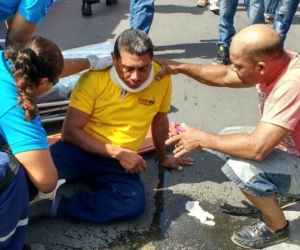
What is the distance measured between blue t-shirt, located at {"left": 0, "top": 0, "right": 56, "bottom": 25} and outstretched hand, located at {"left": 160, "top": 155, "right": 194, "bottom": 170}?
126 cm

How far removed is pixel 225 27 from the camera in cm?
516

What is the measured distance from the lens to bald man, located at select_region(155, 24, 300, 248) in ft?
8.38

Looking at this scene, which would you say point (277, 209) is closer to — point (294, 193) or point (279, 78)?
point (294, 193)

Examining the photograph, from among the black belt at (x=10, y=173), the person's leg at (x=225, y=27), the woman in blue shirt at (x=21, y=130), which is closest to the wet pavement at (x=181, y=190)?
Answer: the person's leg at (x=225, y=27)

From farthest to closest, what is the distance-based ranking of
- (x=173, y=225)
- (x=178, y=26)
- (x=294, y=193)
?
(x=178, y=26)
(x=173, y=225)
(x=294, y=193)

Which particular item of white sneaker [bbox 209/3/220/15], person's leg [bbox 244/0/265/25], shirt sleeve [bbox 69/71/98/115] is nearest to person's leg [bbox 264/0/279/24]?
white sneaker [bbox 209/3/220/15]

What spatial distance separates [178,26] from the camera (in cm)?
627

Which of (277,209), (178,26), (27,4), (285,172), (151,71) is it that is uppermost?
(27,4)

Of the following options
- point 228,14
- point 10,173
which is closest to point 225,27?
point 228,14

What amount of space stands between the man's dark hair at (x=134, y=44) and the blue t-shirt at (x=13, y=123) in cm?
76

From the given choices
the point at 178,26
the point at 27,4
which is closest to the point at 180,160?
the point at 27,4

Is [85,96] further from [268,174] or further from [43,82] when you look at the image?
[268,174]

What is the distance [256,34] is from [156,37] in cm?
324

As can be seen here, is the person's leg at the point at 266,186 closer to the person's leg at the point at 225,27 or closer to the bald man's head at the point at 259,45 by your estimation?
the bald man's head at the point at 259,45
